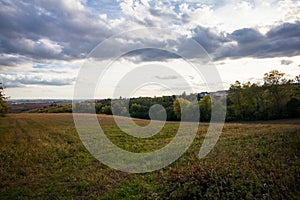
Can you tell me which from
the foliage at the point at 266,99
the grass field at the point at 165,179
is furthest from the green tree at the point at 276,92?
the grass field at the point at 165,179

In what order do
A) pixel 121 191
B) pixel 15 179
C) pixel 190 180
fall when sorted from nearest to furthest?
pixel 190 180 → pixel 121 191 → pixel 15 179

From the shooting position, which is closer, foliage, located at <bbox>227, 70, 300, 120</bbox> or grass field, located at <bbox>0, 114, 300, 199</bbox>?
grass field, located at <bbox>0, 114, 300, 199</bbox>

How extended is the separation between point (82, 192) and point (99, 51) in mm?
6702

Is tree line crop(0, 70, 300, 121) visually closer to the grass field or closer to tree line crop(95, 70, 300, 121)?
tree line crop(95, 70, 300, 121)

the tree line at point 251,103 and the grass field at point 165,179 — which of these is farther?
the tree line at point 251,103

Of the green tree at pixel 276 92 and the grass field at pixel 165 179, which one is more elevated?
the green tree at pixel 276 92

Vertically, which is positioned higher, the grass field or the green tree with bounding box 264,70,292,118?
the green tree with bounding box 264,70,292,118

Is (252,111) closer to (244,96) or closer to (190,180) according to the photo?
(244,96)

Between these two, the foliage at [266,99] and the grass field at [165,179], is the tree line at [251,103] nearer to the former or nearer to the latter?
the foliage at [266,99]

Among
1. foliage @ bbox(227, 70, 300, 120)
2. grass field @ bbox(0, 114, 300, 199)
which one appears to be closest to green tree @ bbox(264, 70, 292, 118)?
foliage @ bbox(227, 70, 300, 120)

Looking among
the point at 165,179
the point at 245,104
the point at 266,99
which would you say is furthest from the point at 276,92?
the point at 165,179

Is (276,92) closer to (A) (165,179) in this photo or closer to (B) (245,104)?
(B) (245,104)

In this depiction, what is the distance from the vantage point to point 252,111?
60.1 metres

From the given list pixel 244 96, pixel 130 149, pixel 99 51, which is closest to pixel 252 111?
pixel 244 96
